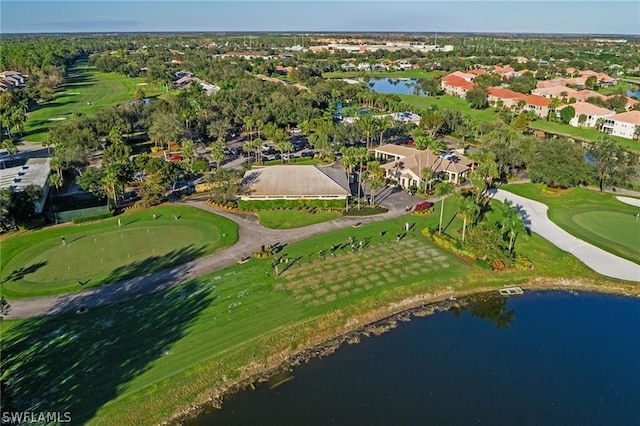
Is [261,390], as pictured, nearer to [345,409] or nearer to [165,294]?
[345,409]

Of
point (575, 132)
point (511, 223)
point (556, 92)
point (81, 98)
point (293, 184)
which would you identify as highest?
point (81, 98)

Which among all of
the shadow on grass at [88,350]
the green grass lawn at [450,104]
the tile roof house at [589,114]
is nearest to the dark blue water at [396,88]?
the green grass lawn at [450,104]

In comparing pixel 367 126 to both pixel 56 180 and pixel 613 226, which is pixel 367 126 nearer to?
pixel 613 226

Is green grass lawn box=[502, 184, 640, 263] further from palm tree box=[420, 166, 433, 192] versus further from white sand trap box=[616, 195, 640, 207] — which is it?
palm tree box=[420, 166, 433, 192]

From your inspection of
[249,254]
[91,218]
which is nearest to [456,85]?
[249,254]

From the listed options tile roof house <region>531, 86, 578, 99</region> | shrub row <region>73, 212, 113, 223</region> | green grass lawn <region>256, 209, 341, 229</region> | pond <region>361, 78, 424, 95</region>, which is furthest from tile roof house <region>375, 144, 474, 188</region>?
pond <region>361, 78, 424, 95</region>
